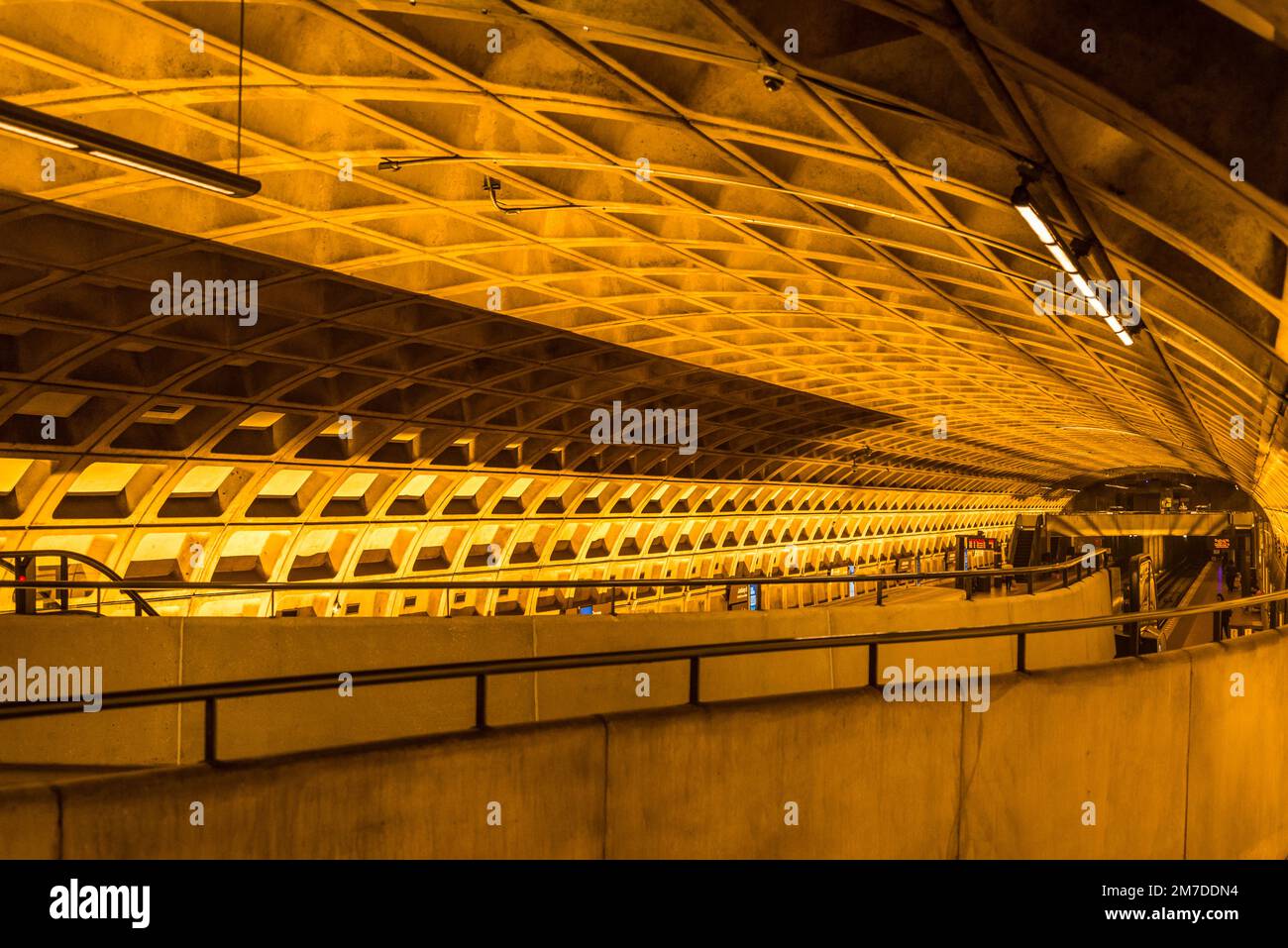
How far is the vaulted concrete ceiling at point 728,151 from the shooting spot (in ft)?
25.1

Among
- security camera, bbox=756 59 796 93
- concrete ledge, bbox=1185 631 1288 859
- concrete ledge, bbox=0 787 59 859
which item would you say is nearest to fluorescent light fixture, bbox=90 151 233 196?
concrete ledge, bbox=0 787 59 859

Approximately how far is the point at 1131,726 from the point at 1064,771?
784 mm

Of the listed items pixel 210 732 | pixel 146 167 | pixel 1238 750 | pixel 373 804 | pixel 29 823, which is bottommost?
pixel 1238 750

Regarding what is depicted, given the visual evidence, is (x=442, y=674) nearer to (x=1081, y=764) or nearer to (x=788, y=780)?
(x=788, y=780)

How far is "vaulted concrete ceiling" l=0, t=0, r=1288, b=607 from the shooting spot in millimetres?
7648

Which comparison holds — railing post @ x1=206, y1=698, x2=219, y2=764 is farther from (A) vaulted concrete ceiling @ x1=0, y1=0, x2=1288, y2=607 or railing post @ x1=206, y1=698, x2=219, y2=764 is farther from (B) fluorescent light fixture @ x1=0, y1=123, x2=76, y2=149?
(A) vaulted concrete ceiling @ x1=0, y1=0, x2=1288, y2=607

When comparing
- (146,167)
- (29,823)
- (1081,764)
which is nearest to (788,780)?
(1081,764)

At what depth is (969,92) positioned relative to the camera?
9.64 m

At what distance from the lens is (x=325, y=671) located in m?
11.2

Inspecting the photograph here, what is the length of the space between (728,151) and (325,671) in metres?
8.07

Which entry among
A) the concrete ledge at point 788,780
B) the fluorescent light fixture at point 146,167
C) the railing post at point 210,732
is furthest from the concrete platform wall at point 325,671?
the fluorescent light fixture at point 146,167

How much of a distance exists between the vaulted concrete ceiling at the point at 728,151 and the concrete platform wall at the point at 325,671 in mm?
6174

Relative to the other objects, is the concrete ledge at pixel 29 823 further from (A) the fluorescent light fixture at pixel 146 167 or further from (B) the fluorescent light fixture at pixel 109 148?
(A) the fluorescent light fixture at pixel 146 167

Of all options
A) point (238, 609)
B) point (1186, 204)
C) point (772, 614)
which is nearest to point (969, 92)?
point (1186, 204)
